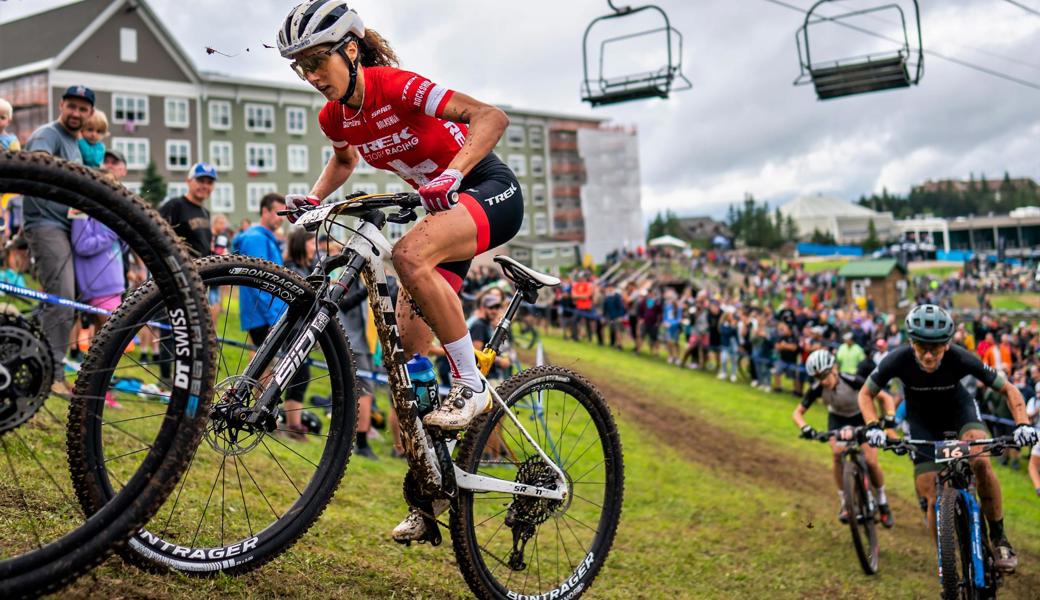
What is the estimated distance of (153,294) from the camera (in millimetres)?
3426

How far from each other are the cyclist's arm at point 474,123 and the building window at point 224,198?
2424 inches

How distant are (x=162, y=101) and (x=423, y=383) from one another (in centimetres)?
5866

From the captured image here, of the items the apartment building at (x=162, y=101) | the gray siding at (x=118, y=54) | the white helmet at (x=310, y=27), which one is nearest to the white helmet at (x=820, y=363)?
the white helmet at (x=310, y=27)

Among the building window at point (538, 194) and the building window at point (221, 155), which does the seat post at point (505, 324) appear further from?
the building window at point (538, 194)

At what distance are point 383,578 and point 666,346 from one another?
2592 cm

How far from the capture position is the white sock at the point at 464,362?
14.7 feet

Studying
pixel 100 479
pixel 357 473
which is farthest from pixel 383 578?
pixel 357 473

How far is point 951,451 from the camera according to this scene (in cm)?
737

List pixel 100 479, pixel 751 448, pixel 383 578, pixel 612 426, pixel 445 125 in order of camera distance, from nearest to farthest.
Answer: pixel 100 479, pixel 445 125, pixel 383 578, pixel 612 426, pixel 751 448

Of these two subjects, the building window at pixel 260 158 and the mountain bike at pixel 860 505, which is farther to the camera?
the building window at pixel 260 158

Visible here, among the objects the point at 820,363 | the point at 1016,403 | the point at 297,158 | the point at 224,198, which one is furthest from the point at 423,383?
the point at 297,158

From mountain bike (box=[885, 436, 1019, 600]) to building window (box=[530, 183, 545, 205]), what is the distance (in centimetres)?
8457

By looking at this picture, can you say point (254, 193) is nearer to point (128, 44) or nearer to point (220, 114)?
point (220, 114)

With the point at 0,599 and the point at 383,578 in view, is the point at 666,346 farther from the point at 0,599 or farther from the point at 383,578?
the point at 0,599
